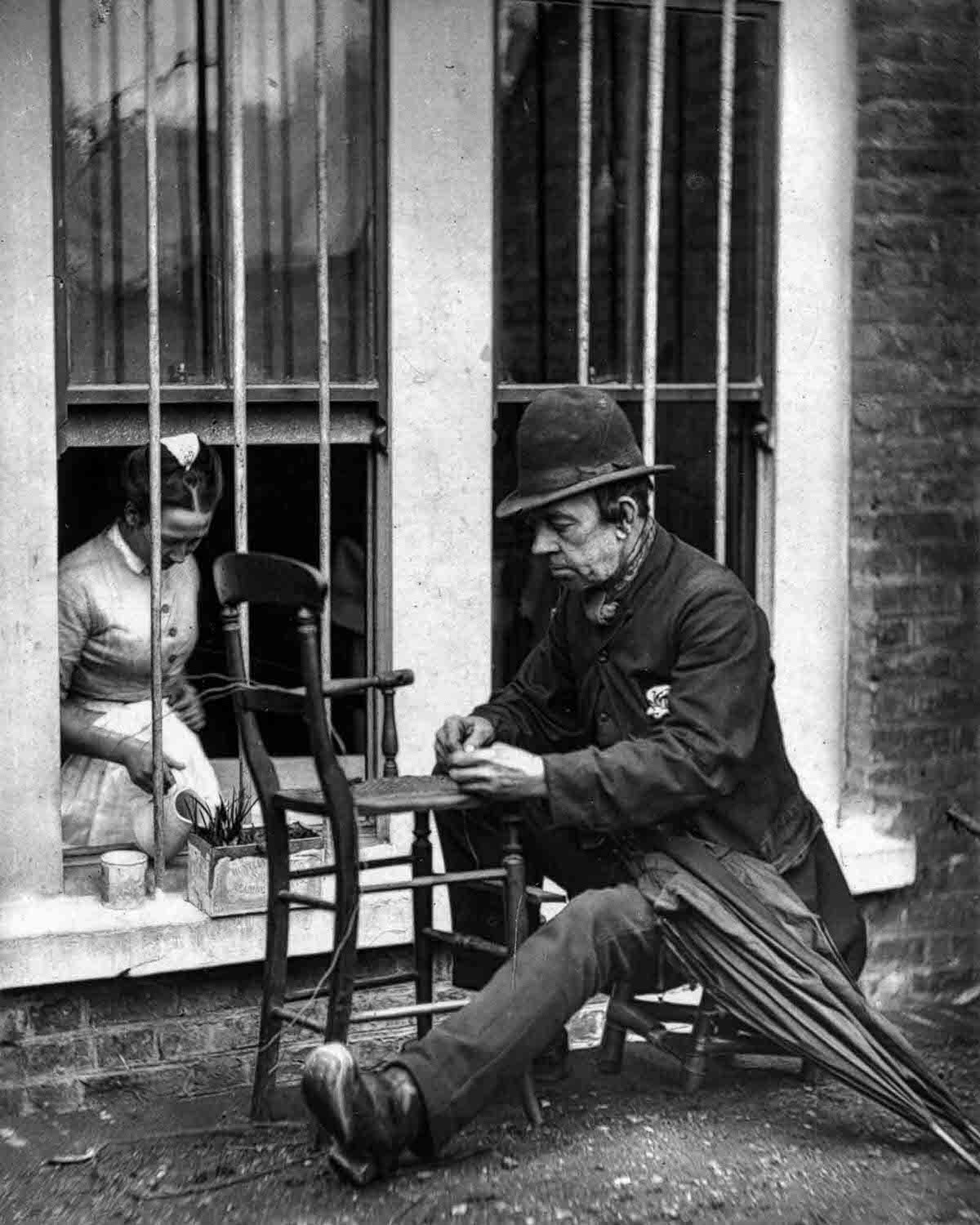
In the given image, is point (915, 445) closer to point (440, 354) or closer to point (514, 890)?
point (440, 354)

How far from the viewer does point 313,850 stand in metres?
5.50

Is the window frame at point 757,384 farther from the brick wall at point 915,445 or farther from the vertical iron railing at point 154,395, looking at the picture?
the vertical iron railing at point 154,395

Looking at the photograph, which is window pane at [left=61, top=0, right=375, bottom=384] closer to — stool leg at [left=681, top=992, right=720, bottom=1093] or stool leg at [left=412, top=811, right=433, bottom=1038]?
stool leg at [left=412, top=811, right=433, bottom=1038]

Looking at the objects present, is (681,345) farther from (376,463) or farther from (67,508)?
(67,508)

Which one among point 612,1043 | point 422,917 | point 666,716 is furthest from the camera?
point 612,1043

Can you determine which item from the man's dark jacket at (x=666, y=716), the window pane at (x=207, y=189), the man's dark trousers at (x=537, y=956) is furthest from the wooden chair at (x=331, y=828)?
the window pane at (x=207, y=189)

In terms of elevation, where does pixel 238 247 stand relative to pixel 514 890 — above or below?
above

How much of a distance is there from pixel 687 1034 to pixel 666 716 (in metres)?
0.90

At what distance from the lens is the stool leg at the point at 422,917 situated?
16.3 feet

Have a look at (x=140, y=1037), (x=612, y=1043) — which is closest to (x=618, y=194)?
(x=612, y=1043)

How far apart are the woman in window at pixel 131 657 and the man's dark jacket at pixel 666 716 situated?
0.94m

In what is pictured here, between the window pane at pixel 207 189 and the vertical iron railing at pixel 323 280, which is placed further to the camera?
the vertical iron railing at pixel 323 280

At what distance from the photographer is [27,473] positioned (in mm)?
5094

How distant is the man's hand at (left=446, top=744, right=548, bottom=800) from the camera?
4656mm
